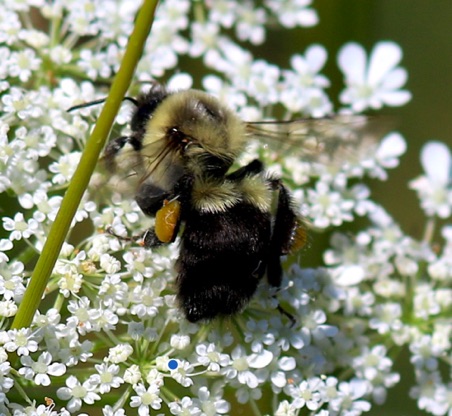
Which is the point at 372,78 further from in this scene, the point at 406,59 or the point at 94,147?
the point at 94,147

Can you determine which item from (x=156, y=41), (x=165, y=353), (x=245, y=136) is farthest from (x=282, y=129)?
(x=156, y=41)

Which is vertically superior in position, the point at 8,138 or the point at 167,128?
the point at 167,128

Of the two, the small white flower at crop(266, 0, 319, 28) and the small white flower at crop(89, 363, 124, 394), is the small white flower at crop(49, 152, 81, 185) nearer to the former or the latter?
the small white flower at crop(89, 363, 124, 394)

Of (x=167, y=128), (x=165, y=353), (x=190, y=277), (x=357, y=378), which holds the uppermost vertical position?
(x=167, y=128)

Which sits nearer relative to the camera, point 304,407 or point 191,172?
point 191,172

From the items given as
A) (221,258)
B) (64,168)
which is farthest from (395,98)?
(221,258)

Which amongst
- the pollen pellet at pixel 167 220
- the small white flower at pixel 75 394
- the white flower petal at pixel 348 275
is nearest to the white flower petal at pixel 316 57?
the white flower petal at pixel 348 275

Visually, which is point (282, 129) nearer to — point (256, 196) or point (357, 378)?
point (256, 196)
